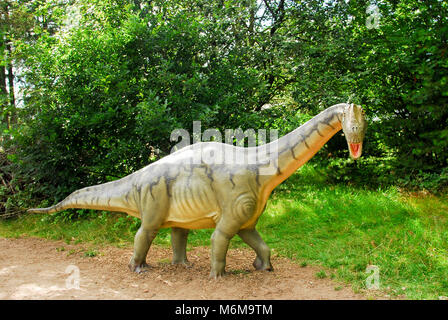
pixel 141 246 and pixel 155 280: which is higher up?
pixel 141 246

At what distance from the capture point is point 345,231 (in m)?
5.84

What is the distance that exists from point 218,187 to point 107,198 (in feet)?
4.88

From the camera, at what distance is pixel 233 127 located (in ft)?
22.5

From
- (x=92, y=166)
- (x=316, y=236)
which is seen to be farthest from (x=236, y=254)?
(x=92, y=166)

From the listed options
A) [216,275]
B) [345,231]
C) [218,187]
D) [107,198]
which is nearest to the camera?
[218,187]

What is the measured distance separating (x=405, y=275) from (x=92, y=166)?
508 cm

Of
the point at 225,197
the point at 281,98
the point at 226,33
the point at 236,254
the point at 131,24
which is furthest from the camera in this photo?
the point at 281,98

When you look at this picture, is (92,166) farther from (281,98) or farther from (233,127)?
(281,98)

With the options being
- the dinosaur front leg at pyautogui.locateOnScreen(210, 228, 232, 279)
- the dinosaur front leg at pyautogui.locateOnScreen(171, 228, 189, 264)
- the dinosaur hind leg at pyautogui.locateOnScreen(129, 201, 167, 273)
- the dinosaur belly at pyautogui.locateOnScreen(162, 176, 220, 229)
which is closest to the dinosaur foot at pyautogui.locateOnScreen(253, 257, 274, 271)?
the dinosaur front leg at pyautogui.locateOnScreen(210, 228, 232, 279)

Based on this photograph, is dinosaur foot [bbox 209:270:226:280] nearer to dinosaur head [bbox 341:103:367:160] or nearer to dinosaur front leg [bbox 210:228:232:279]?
dinosaur front leg [bbox 210:228:232:279]

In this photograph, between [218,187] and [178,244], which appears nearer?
[218,187]

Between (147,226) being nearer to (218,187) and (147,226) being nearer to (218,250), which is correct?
(218,250)

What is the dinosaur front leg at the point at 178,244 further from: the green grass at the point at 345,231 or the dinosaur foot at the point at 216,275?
the green grass at the point at 345,231

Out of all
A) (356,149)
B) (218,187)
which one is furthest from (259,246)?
(356,149)
